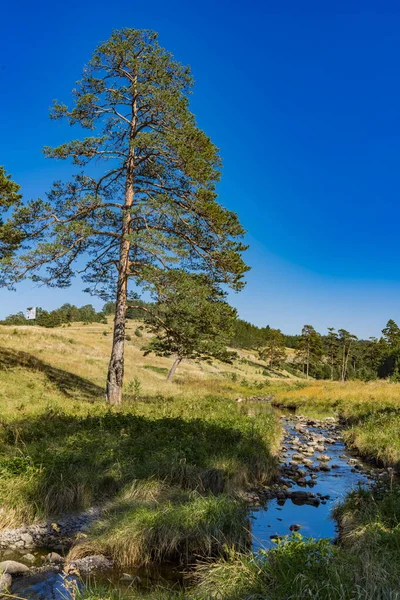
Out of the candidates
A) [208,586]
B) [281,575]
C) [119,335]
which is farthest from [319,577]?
[119,335]

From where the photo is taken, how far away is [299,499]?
10430 millimetres

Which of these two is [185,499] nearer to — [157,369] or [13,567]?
[13,567]

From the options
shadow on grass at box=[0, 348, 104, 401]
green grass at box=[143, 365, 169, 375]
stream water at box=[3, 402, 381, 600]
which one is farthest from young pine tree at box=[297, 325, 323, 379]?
stream water at box=[3, 402, 381, 600]

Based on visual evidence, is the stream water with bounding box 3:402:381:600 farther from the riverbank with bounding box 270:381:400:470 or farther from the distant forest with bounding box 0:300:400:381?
the distant forest with bounding box 0:300:400:381

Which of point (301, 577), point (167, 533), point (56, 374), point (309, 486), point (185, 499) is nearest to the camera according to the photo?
point (301, 577)

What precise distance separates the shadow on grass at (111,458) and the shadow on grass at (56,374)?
27.9 ft

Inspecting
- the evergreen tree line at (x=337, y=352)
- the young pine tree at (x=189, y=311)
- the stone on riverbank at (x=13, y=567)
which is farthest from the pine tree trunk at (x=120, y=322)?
the evergreen tree line at (x=337, y=352)

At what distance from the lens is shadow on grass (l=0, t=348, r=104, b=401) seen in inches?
865

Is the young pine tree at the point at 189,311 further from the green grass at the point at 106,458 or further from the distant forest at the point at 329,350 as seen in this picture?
the distant forest at the point at 329,350

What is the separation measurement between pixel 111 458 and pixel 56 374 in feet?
53.4

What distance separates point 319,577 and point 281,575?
422 millimetres

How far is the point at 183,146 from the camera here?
696 inches

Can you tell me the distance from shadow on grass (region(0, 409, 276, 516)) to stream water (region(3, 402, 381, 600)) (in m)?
0.90

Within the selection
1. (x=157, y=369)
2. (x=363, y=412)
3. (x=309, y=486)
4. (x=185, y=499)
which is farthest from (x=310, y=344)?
(x=185, y=499)
